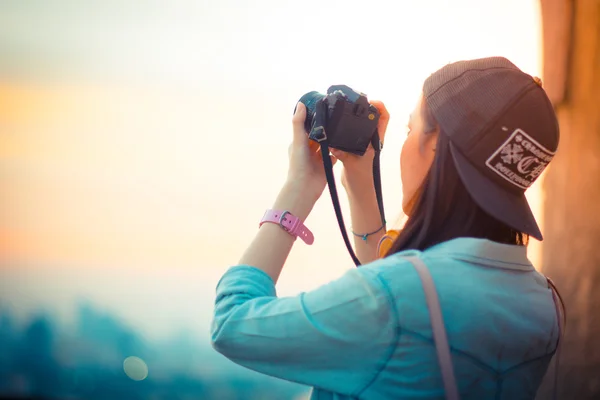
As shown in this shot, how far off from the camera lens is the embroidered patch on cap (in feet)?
1.04

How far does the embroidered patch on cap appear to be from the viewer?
2.86ft

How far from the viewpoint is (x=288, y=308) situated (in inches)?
30.6

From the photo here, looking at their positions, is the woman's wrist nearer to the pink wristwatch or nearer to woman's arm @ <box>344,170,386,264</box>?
the pink wristwatch

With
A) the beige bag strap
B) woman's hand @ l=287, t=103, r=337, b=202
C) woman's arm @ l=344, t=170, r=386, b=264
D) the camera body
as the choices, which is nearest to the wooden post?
woman's arm @ l=344, t=170, r=386, b=264

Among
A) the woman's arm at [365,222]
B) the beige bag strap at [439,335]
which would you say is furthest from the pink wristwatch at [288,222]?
the woman's arm at [365,222]

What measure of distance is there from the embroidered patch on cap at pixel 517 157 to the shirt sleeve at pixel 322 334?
0.83 feet

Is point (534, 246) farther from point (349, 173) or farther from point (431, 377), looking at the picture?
point (431, 377)

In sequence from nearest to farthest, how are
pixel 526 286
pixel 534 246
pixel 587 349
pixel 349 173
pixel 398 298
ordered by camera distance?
pixel 398 298, pixel 526 286, pixel 349 173, pixel 587 349, pixel 534 246

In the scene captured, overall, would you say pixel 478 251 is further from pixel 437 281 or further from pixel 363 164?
pixel 363 164

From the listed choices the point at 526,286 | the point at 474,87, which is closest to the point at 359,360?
the point at 526,286

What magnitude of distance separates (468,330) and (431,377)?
7cm

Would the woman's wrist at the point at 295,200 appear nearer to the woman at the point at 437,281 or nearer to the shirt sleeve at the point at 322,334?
the woman at the point at 437,281

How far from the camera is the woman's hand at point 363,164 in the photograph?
1215 millimetres

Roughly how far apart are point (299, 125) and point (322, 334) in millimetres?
396
